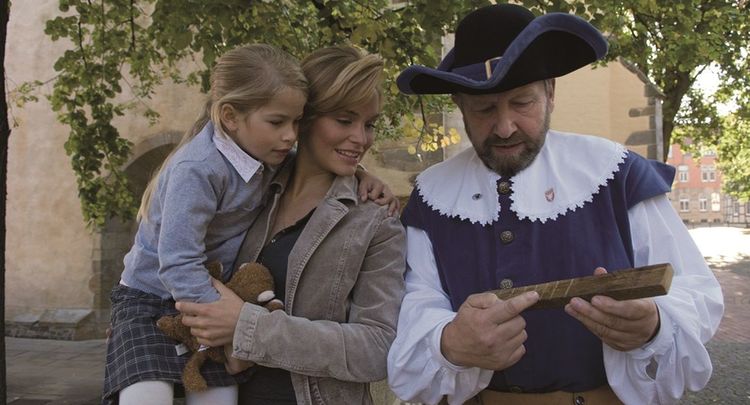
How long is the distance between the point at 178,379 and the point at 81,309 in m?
8.55

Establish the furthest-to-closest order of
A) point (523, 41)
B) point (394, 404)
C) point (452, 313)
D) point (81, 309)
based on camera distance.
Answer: point (81, 309), point (394, 404), point (452, 313), point (523, 41)

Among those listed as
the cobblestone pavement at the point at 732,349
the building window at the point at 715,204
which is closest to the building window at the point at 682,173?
the building window at the point at 715,204

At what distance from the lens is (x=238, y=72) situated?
183 cm

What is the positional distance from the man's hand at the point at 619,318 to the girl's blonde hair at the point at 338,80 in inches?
31.8

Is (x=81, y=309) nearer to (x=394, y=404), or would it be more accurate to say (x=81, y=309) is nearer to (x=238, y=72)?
(x=394, y=404)

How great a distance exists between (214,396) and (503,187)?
0.98 meters

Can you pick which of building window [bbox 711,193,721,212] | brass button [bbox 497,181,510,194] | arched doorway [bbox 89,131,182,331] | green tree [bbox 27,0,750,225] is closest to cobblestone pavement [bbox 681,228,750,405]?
green tree [bbox 27,0,750,225]

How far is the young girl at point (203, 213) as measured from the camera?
65.7 inches

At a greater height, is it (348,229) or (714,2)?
(714,2)

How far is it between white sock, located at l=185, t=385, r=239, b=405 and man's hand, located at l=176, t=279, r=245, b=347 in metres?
0.15

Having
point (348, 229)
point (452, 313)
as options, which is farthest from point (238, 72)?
point (452, 313)

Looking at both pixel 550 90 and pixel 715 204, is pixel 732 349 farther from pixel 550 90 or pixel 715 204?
pixel 715 204

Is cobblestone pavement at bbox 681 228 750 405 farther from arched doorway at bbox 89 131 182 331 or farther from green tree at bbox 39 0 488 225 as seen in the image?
arched doorway at bbox 89 131 182 331

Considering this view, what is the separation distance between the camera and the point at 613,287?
1.20 metres
